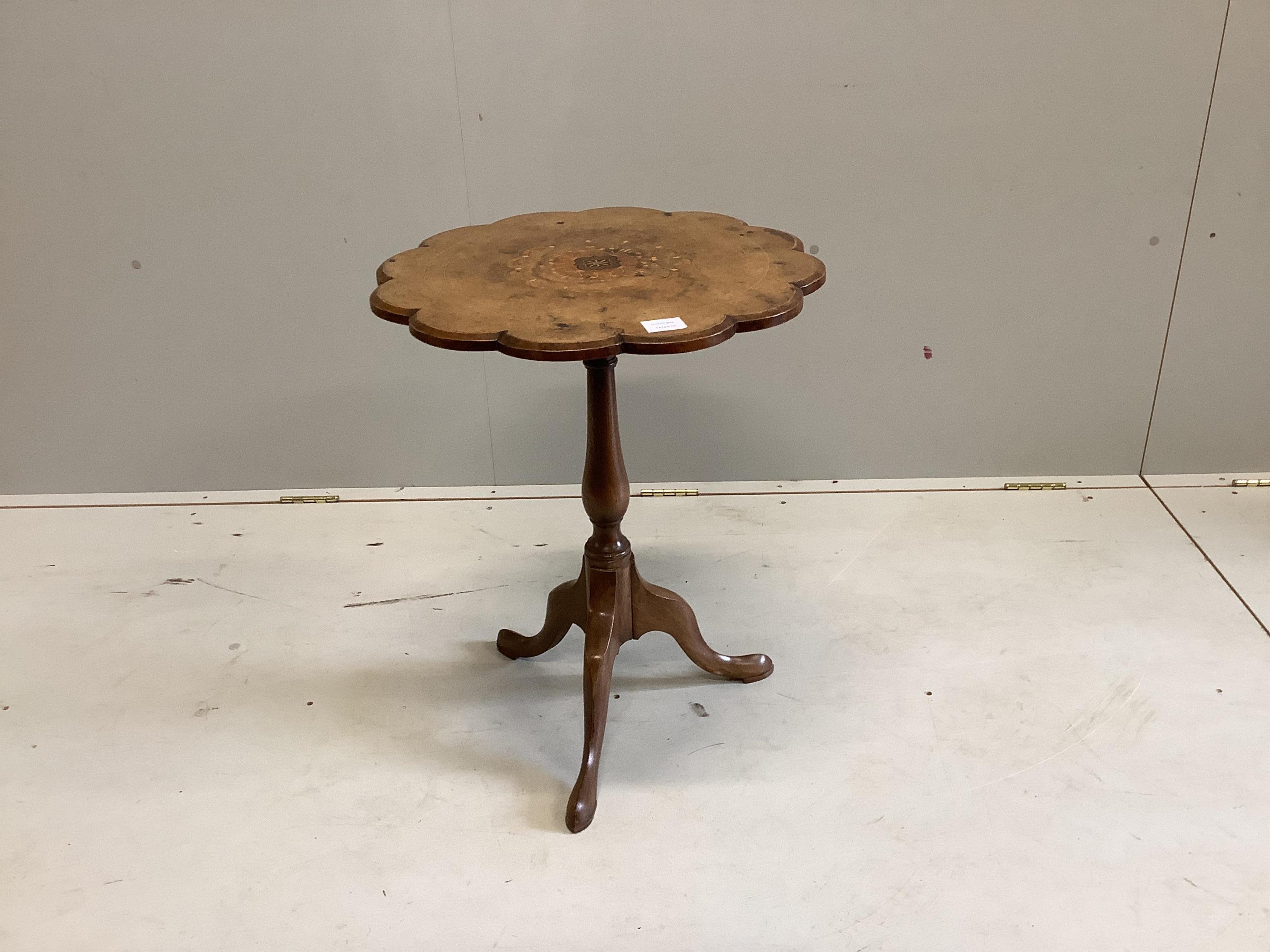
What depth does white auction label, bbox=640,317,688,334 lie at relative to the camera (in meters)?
1.50

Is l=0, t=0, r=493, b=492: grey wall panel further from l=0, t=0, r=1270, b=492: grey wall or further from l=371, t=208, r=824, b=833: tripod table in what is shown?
l=371, t=208, r=824, b=833: tripod table

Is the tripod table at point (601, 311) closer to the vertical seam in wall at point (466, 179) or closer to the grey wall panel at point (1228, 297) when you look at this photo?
the vertical seam in wall at point (466, 179)

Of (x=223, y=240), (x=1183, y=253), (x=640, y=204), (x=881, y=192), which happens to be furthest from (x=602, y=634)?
(x=1183, y=253)

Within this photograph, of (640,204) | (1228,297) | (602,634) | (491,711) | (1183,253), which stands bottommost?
(491,711)

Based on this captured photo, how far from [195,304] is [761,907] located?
2.11 metres

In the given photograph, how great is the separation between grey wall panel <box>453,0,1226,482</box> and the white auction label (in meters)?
1.17

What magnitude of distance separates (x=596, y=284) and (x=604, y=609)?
0.64m

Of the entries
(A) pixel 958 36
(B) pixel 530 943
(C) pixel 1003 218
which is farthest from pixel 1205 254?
(B) pixel 530 943

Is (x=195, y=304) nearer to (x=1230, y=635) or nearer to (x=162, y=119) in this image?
(x=162, y=119)

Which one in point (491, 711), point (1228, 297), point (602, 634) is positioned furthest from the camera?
point (1228, 297)

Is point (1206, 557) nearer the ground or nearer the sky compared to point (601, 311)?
nearer the ground

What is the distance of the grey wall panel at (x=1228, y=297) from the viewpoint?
98.3 inches

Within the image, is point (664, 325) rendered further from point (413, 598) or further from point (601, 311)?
point (413, 598)

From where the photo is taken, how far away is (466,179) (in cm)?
261
